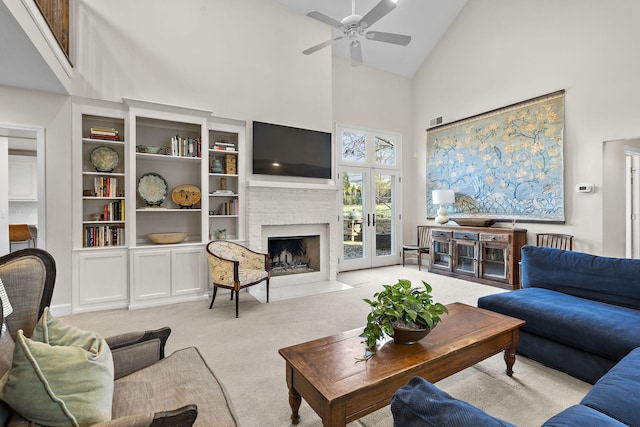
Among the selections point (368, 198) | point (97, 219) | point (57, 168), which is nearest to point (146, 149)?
point (57, 168)

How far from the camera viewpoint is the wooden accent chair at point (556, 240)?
4402 millimetres

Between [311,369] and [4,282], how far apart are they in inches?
56.2

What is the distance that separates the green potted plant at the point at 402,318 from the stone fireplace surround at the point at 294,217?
121 inches

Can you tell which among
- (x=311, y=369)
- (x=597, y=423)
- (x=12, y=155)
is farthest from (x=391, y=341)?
(x=12, y=155)

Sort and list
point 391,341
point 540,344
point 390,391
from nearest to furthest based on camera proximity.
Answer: point 390,391
point 391,341
point 540,344

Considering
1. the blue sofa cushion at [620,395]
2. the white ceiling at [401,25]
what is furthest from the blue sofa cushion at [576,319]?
the white ceiling at [401,25]

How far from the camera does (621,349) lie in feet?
6.26

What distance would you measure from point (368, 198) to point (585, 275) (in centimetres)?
400

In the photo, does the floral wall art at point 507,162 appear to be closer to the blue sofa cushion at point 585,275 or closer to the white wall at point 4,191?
the blue sofa cushion at point 585,275

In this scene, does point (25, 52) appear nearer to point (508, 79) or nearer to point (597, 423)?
point (597, 423)

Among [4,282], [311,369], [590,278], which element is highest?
[4,282]

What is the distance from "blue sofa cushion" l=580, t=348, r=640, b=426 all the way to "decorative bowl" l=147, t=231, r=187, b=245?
4119mm

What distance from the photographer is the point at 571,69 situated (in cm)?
445

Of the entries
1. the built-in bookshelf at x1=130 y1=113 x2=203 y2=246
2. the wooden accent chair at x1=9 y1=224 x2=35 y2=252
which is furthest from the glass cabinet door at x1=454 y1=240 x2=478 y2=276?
the wooden accent chair at x1=9 y1=224 x2=35 y2=252
